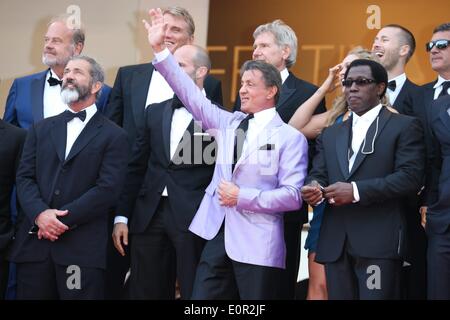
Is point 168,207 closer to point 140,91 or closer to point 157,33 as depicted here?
point 140,91

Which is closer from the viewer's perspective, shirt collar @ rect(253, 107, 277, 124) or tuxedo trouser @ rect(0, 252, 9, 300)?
shirt collar @ rect(253, 107, 277, 124)

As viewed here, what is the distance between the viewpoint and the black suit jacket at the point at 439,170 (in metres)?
5.66

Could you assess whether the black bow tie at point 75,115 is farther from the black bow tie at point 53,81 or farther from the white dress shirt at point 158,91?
the black bow tie at point 53,81

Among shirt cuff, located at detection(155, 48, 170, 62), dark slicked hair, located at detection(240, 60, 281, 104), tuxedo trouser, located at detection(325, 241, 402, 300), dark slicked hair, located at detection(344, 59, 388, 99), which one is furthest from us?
dark slicked hair, located at detection(240, 60, 281, 104)

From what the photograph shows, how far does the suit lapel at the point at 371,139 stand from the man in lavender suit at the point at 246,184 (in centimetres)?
36

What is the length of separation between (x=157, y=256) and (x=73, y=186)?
0.73m

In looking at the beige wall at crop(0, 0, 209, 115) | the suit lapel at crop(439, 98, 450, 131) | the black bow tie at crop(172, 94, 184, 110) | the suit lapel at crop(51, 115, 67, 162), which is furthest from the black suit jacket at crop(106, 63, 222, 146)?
the beige wall at crop(0, 0, 209, 115)

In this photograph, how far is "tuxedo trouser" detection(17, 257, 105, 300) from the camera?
5926 millimetres

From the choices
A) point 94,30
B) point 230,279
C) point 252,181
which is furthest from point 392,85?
point 94,30

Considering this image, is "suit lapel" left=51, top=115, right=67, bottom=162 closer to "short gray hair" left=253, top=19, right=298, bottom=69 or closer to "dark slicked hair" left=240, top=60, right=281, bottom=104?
"dark slicked hair" left=240, top=60, right=281, bottom=104

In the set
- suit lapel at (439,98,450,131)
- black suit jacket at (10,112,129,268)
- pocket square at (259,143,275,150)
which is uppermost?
suit lapel at (439,98,450,131)

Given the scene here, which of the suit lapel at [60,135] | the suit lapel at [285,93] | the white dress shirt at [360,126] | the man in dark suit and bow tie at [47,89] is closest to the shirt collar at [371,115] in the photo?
the white dress shirt at [360,126]

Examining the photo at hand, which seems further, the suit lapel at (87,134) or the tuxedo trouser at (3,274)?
the tuxedo trouser at (3,274)

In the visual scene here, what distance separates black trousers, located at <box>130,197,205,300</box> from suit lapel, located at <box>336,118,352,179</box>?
1070mm
